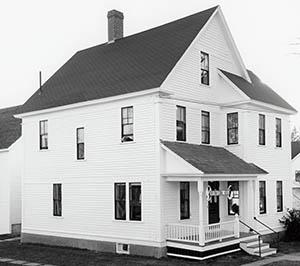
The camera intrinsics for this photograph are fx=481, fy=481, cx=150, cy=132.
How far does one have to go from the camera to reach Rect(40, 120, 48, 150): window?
87.9 feet

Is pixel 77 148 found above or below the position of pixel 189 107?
below

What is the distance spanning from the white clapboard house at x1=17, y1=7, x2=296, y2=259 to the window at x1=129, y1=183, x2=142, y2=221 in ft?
0.15

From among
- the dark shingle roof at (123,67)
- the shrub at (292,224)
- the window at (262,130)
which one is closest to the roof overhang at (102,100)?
the dark shingle roof at (123,67)

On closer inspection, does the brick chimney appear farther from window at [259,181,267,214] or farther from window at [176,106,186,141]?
window at [259,181,267,214]

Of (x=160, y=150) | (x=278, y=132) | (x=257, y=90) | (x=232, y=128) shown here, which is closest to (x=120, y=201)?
(x=160, y=150)

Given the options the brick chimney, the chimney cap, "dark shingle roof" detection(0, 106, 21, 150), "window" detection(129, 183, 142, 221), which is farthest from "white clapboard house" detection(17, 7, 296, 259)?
"dark shingle roof" detection(0, 106, 21, 150)

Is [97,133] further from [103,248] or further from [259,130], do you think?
[259,130]

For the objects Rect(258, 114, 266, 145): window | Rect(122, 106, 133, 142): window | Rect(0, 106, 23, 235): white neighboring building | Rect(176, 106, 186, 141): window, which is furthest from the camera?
Rect(0, 106, 23, 235): white neighboring building

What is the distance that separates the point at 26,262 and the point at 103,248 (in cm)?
376

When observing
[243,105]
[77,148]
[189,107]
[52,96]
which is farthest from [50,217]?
[243,105]

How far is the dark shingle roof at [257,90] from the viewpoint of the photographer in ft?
81.5

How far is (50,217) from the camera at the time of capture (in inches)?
1024

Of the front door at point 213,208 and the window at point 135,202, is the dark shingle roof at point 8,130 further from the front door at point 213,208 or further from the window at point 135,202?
the front door at point 213,208

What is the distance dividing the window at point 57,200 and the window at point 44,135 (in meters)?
2.39
